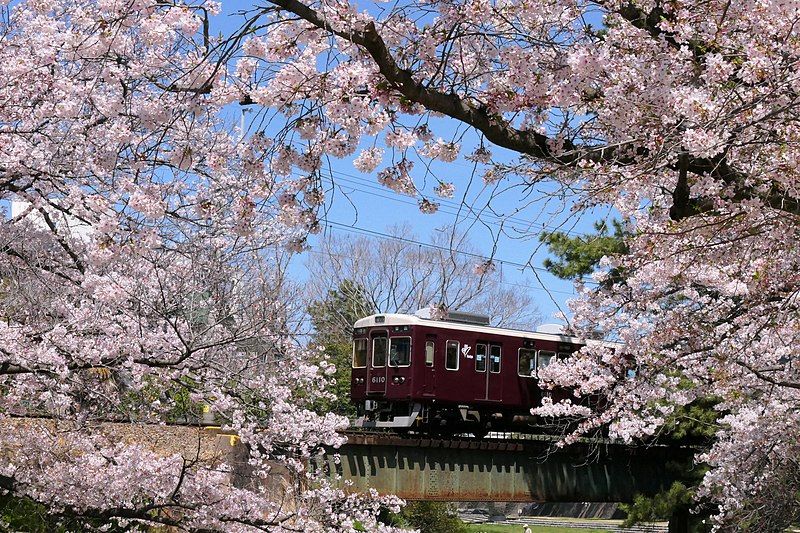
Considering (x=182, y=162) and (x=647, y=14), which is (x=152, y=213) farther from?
(x=647, y=14)

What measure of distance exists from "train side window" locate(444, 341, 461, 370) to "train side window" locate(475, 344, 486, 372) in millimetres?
392

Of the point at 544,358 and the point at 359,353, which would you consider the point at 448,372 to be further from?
the point at 544,358

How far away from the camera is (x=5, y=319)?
7.94 metres

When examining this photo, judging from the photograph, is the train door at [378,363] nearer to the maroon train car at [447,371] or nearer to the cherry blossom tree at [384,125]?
the maroon train car at [447,371]

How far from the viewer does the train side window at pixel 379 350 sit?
16781mm

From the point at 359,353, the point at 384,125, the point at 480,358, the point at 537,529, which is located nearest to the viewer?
the point at 384,125

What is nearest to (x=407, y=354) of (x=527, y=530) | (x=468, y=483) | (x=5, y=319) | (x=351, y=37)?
(x=468, y=483)

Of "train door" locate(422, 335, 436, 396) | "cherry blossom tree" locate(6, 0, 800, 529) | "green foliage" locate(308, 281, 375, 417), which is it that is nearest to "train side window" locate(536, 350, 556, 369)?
"train door" locate(422, 335, 436, 396)

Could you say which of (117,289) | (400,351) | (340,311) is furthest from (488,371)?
(340,311)

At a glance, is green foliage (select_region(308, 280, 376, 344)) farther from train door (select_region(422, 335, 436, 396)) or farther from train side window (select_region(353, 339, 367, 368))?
train door (select_region(422, 335, 436, 396))

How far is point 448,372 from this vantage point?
16.3 m

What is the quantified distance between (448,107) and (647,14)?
1.11 m

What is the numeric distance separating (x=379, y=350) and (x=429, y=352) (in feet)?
3.82

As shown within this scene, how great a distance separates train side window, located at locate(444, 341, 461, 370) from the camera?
16.3 m
